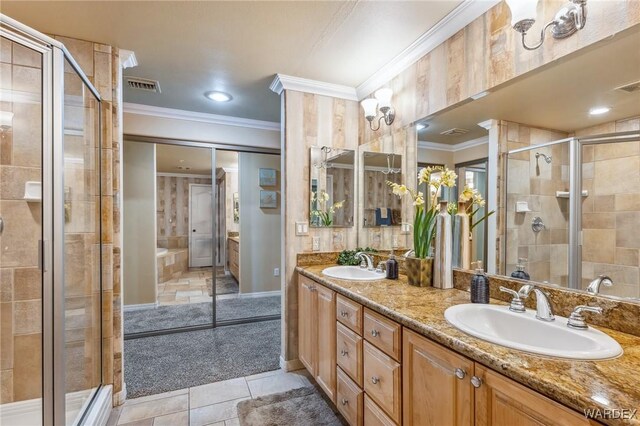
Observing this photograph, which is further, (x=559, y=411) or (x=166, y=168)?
(x=166, y=168)

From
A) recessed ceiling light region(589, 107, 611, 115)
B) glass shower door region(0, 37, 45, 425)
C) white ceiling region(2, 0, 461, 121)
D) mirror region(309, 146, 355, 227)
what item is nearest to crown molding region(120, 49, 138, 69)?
white ceiling region(2, 0, 461, 121)

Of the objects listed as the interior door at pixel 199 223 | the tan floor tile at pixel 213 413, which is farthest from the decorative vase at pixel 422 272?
the interior door at pixel 199 223

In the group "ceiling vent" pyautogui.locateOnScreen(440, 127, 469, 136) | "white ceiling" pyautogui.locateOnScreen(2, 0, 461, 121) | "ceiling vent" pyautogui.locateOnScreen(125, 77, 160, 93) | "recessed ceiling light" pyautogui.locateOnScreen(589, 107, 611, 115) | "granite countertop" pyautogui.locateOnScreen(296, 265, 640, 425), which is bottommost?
"granite countertop" pyautogui.locateOnScreen(296, 265, 640, 425)

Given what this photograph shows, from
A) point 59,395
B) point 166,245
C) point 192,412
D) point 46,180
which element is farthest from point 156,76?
point 166,245

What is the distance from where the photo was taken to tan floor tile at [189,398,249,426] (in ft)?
6.39

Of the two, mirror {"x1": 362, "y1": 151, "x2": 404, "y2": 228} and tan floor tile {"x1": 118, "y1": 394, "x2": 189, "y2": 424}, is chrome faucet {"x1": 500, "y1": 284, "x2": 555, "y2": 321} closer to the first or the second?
mirror {"x1": 362, "y1": 151, "x2": 404, "y2": 228}

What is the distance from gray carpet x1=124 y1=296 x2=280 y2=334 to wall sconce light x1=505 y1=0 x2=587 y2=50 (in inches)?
145

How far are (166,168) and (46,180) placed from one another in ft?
13.9

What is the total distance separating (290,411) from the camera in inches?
79.4

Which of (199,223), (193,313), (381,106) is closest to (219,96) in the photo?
(381,106)

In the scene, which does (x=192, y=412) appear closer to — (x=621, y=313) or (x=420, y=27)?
(x=621, y=313)

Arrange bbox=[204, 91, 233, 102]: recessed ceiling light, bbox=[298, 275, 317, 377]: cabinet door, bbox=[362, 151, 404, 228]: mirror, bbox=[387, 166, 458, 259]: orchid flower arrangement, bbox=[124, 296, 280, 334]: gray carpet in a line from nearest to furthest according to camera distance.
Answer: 1. bbox=[387, 166, 458, 259]: orchid flower arrangement
2. bbox=[298, 275, 317, 377]: cabinet door
3. bbox=[362, 151, 404, 228]: mirror
4. bbox=[204, 91, 233, 102]: recessed ceiling light
5. bbox=[124, 296, 280, 334]: gray carpet

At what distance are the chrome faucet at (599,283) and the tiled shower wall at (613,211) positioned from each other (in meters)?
0.01

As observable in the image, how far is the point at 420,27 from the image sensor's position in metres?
1.85
